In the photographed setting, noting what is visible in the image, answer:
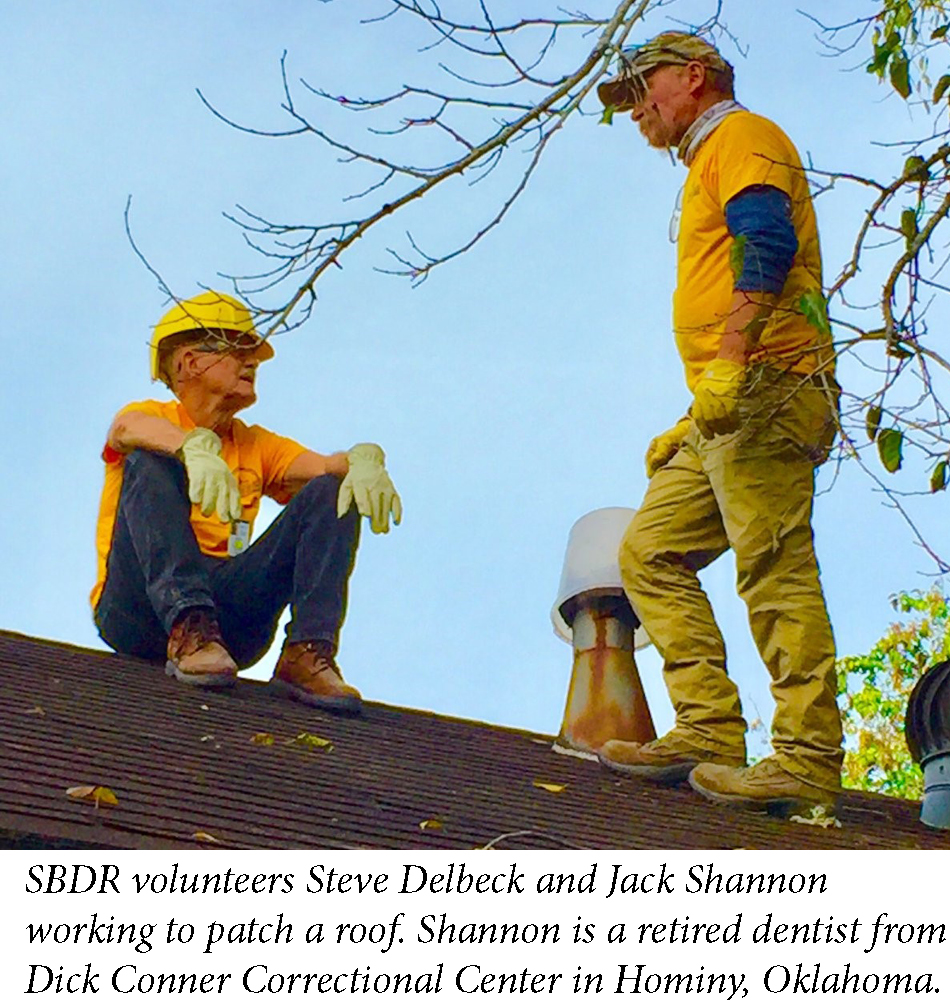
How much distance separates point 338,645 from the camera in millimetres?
5633

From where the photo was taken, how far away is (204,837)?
352 cm

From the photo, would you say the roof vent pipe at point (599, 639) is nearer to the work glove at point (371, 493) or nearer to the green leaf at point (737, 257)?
the work glove at point (371, 493)

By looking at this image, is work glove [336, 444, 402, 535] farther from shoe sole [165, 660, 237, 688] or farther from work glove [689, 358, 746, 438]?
work glove [689, 358, 746, 438]

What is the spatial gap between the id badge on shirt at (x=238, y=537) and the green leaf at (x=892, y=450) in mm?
2539

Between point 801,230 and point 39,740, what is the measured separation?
268 cm

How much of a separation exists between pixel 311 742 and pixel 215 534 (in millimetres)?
1165

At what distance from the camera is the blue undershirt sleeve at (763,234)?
5.05 meters

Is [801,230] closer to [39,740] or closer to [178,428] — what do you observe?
[178,428]

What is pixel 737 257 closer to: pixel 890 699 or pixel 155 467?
pixel 155 467

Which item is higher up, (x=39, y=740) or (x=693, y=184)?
(x=693, y=184)

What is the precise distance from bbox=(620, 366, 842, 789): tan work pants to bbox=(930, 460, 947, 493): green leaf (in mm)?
893

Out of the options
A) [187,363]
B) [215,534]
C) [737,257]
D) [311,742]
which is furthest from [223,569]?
[737,257]

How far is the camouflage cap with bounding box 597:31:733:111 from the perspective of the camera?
525 centimetres
